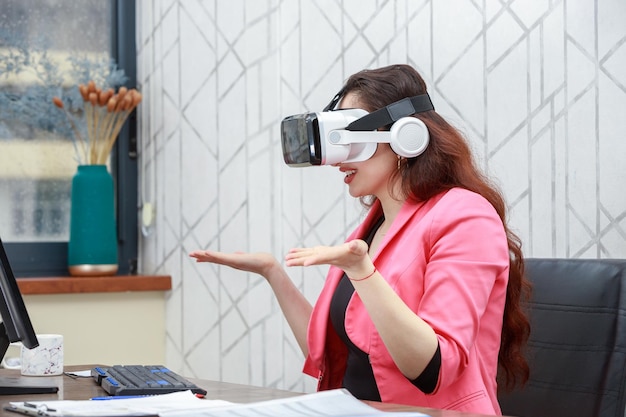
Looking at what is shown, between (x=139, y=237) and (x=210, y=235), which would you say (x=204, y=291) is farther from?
(x=139, y=237)

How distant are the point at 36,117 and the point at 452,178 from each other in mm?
2010

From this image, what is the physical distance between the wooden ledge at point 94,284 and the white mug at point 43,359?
1.17 m

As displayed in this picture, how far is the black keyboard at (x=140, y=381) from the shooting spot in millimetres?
1604

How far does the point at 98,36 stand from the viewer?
12.0ft

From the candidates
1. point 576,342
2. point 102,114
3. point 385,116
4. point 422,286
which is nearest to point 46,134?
point 102,114

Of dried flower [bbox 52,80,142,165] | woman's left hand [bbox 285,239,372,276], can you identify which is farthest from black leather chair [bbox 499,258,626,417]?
dried flower [bbox 52,80,142,165]

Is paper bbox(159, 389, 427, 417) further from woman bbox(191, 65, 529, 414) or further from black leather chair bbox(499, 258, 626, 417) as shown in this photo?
→ black leather chair bbox(499, 258, 626, 417)

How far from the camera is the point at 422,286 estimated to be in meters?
1.85

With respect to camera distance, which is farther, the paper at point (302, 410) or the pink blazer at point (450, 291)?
the pink blazer at point (450, 291)

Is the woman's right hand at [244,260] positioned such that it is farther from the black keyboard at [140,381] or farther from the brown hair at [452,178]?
the brown hair at [452,178]

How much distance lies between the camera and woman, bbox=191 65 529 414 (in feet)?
5.55

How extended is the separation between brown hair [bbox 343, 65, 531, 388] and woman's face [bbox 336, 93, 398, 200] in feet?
0.08

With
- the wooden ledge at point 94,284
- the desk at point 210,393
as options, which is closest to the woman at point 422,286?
the desk at point 210,393

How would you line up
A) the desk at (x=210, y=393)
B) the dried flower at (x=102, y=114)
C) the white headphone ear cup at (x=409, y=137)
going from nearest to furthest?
the desk at (x=210, y=393) → the white headphone ear cup at (x=409, y=137) → the dried flower at (x=102, y=114)
